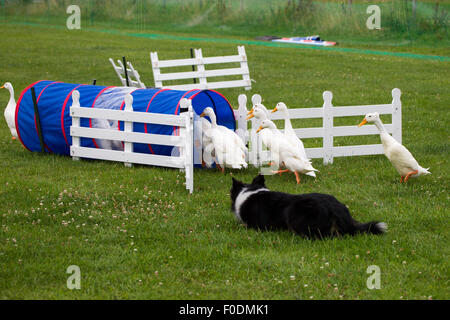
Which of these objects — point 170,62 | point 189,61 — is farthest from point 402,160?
point 189,61

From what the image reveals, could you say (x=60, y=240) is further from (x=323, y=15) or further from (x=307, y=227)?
(x=323, y=15)

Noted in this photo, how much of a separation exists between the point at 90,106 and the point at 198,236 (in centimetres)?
509

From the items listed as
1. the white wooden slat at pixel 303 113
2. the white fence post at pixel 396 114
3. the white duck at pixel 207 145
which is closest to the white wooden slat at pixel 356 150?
the white fence post at pixel 396 114

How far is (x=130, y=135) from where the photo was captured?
10375 millimetres

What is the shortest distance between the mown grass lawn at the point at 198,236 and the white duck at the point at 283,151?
342mm

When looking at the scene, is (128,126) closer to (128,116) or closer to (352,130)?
(128,116)

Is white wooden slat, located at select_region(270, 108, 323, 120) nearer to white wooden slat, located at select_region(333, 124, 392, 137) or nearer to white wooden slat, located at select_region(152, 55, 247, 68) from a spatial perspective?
white wooden slat, located at select_region(333, 124, 392, 137)

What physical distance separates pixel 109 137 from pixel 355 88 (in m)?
11.0

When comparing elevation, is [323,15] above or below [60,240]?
above

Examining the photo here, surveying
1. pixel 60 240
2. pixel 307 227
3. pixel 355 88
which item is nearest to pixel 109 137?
pixel 60 240

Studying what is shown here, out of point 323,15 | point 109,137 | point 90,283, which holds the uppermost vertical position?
point 323,15

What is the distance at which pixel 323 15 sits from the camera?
32062mm

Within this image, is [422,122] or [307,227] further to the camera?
[422,122]

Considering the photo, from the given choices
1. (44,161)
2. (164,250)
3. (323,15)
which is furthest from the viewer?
(323,15)
